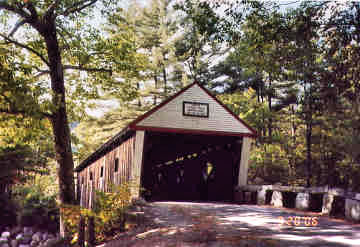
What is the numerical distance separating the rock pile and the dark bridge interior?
669 cm

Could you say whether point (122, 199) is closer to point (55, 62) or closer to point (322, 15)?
point (55, 62)

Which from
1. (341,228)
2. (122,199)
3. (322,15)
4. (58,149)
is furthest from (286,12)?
(58,149)

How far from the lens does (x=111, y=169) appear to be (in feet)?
51.9

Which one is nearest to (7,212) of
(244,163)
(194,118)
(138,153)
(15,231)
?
(15,231)

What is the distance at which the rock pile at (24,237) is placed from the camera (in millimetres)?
17562

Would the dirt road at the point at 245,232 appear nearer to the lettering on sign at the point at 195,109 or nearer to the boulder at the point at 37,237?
→ the lettering on sign at the point at 195,109

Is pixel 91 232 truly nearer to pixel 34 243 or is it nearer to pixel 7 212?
pixel 34 243

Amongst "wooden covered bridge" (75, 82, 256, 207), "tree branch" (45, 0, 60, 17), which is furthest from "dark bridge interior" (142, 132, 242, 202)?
"tree branch" (45, 0, 60, 17)

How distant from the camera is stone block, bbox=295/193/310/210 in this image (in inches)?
333

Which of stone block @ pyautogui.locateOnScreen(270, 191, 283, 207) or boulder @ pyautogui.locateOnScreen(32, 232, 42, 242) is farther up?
stone block @ pyautogui.locateOnScreen(270, 191, 283, 207)

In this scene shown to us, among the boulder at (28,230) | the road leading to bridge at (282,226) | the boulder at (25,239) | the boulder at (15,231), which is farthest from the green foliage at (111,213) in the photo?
the boulder at (15,231)

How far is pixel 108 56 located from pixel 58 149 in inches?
154

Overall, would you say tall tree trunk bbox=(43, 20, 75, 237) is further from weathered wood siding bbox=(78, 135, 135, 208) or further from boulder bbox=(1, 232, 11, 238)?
boulder bbox=(1, 232, 11, 238)

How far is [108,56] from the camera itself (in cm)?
1229
